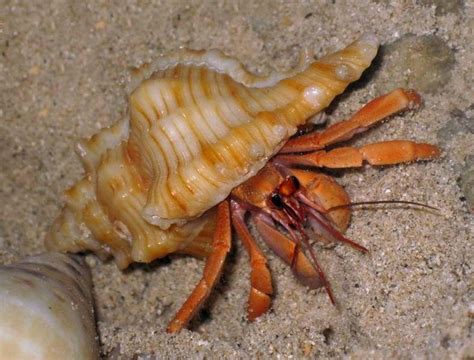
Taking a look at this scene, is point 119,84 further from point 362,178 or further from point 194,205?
point 362,178

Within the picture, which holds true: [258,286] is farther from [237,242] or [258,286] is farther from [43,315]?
[43,315]

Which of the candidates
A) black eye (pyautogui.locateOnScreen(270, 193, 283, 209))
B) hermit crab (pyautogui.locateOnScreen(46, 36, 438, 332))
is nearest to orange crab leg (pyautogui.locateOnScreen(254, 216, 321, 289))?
hermit crab (pyautogui.locateOnScreen(46, 36, 438, 332))

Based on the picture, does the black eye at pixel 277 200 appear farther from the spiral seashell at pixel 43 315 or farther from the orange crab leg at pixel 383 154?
the spiral seashell at pixel 43 315

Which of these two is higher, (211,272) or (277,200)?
(277,200)

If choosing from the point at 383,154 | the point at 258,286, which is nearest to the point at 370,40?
the point at 383,154

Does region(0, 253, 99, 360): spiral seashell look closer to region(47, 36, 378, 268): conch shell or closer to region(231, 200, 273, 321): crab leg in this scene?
region(47, 36, 378, 268): conch shell

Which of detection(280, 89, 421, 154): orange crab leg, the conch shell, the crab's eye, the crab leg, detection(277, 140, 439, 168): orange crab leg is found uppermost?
the conch shell

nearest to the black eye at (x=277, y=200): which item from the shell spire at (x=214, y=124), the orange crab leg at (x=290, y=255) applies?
the orange crab leg at (x=290, y=255)
